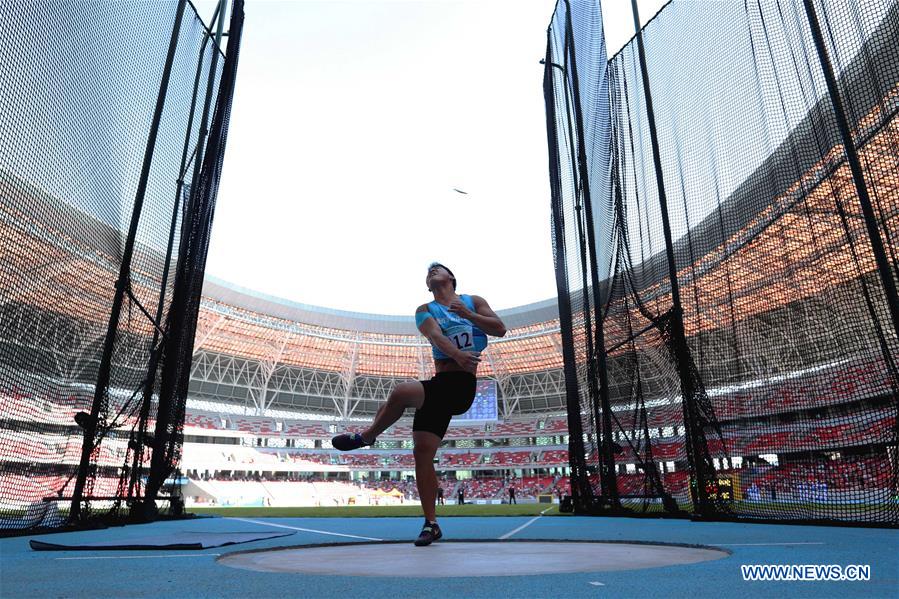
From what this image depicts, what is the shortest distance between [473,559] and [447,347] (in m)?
1.12

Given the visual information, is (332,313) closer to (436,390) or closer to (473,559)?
(436,390)

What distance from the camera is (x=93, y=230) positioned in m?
5.66

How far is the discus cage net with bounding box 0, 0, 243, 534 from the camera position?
483cm

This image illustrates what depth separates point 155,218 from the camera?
708 centimetres

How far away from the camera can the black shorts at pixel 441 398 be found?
3.40m

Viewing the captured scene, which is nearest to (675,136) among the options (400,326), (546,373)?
(400,326)

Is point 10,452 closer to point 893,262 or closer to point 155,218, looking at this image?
point 155,218

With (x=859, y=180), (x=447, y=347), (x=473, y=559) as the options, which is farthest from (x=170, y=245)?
(x=859, y=180)

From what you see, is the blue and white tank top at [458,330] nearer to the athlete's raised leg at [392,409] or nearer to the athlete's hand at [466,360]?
the athlete's hand at [466,360]

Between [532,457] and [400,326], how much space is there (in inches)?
579

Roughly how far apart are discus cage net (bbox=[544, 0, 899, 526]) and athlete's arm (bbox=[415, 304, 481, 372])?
2.93 m

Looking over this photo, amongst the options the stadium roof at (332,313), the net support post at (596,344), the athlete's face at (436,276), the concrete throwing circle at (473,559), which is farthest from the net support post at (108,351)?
the stadium roof at (332,313)

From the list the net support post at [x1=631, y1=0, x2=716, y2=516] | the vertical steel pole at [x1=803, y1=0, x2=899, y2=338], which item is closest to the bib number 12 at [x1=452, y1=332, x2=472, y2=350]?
the vertical steel pole at [x1=803, y1=0, x2=899, y2=338]

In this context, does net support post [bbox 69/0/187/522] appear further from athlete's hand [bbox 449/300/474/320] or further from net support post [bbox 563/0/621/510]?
net support post [bbox 563/0/621/510]
